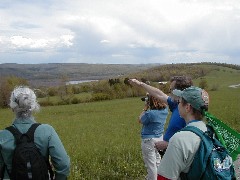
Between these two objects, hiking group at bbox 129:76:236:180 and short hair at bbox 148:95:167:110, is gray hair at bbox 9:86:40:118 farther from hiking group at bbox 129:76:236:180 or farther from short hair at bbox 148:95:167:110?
short hair at bbox 148:95:167:110

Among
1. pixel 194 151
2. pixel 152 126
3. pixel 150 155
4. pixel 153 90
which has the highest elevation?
pixel 153 90

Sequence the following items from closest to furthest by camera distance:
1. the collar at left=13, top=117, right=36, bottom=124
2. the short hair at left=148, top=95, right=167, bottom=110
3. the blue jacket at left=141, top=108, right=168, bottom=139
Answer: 1. the collar at left=13, top=117, right=36, bottom=124
2. the short hair at left=148, top=95, right=167, bottom=110
3. the blue jacket at left=141, top=108, right=168, bottom=139

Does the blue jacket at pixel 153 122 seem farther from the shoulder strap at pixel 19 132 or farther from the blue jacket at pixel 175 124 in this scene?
the shoulder strap at pixel 19 132

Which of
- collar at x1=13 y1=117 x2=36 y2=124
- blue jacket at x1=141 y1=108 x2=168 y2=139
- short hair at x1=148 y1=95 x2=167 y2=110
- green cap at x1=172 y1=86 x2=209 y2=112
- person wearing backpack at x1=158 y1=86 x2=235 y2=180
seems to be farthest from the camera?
blue jacket at x1=141 y1=108 x2=168 y2=139

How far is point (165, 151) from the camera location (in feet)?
11.1

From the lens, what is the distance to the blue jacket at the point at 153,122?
630 centimetres

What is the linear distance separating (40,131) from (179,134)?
4.51 feet

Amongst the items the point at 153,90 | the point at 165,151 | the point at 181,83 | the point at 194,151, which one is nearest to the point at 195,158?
the point at 194,151

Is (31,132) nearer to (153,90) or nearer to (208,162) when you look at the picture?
(208,162)

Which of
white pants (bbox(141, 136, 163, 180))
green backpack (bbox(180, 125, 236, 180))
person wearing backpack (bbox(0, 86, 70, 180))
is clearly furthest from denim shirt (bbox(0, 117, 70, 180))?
white pants (bbox(141, 136, 163, 180))

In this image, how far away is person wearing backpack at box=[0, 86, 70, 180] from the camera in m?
3.50

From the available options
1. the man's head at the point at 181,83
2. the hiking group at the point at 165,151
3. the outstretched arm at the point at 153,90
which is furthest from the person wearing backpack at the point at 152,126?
the hiking group at the point at 165,151

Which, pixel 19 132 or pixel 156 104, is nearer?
pixel 19 132

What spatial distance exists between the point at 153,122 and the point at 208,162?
11.2 ft
